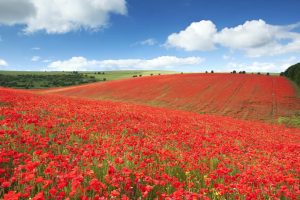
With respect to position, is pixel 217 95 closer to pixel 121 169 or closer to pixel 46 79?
pixel 121 169

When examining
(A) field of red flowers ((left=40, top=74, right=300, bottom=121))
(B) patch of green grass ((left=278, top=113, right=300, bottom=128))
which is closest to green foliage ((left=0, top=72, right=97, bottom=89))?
(A) field of red flowers ((left=40, top=74, right=300, bottom=121))

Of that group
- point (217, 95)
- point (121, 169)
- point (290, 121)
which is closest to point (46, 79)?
point (217, 95)

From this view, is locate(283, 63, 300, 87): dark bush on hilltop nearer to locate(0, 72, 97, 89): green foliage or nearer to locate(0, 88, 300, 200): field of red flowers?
locate(0, 88, 300, 200): field of red flowers

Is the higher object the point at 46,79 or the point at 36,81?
the point at 46,79

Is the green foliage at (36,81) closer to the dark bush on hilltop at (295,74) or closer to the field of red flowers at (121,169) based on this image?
the dark bush on hilltop at (295,74)

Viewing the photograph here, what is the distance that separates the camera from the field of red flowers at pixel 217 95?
39469mm

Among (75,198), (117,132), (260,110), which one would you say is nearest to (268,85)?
(260,110)

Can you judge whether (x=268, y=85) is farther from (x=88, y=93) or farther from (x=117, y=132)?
(x=117, y=132)

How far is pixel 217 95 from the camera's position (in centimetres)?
4938

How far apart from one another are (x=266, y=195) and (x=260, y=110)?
118 ft

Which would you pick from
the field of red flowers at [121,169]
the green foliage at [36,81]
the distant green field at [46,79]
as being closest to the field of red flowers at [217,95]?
the field of red flowers at [121,169]

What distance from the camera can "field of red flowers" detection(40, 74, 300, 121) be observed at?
39469mm

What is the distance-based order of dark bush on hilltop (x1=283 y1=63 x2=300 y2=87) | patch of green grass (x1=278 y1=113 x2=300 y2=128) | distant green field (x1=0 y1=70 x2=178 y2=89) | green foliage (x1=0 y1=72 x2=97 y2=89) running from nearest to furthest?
1. patch of green grass (x1=278 y1=113 x2=300 y2=128)
2. dark bush on hilltop (x1=283 y1=63 x2=300 y2=87)
3. green foliage (x1=0 y1=72 x2=97 y2=89)
4. distant green field (x1=0 y1=70 x2=178 y2=89)

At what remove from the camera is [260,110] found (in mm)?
39469
